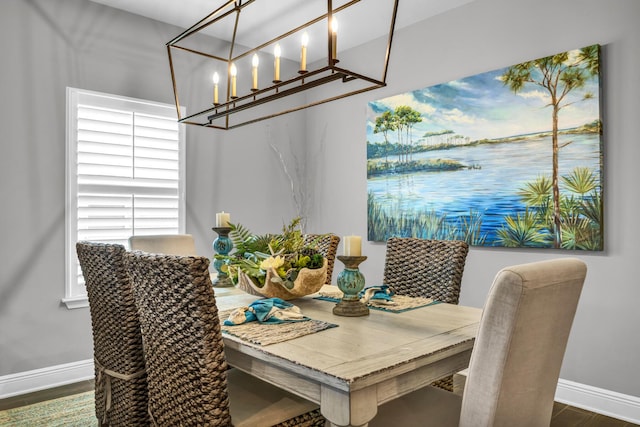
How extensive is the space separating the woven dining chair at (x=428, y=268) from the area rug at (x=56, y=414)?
1.83 metres

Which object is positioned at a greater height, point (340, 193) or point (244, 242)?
point (340, 193)

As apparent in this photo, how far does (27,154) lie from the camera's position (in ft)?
9.61

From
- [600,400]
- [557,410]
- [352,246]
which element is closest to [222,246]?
[352,246]

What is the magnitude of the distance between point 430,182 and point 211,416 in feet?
8.30

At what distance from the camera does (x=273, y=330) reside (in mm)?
1553

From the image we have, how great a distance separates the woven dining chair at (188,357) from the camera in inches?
53.0

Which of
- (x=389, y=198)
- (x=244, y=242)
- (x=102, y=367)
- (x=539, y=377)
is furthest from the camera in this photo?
(x=389, y=198)

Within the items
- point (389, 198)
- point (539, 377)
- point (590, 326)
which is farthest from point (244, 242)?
point (590, 326)

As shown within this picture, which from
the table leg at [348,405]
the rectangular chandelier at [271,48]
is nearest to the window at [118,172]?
the rectangular chandelier at [271,48]

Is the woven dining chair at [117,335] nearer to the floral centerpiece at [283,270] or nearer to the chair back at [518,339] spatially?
the floral centerpiece at [283,270]

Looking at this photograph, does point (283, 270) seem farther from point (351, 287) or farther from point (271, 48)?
point (271, 48)

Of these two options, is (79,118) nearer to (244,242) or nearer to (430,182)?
(244,242)

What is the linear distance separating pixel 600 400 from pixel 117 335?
2644 millimetres

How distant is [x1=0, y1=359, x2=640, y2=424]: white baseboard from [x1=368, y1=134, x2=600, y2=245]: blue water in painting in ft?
3.37
